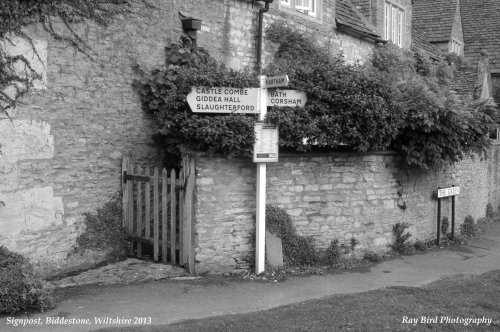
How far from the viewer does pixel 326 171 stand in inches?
392

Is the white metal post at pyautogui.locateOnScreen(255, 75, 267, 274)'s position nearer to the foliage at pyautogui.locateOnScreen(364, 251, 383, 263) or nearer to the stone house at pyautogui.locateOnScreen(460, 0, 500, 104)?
the foliage at pyautogui.locateOnScreen(364, 251, 383, 263)

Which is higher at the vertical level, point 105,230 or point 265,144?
point 265,144

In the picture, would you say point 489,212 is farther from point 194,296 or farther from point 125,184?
point 194,296

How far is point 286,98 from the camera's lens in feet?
29.8

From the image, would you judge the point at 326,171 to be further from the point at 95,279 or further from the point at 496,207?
the point at 496,207

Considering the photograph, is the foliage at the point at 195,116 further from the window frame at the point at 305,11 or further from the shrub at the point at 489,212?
the shrub at the point at 489,212

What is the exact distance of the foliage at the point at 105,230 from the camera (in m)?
8.81

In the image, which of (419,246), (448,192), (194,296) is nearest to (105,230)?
(194,296)

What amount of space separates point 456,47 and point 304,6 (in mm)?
13716

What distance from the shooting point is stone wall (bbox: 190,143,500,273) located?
8641 mm

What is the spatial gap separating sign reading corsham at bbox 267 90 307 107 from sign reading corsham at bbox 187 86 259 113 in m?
0.31

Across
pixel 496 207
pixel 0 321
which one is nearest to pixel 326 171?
pixel 0 321

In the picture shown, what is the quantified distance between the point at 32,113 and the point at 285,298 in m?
4.51
